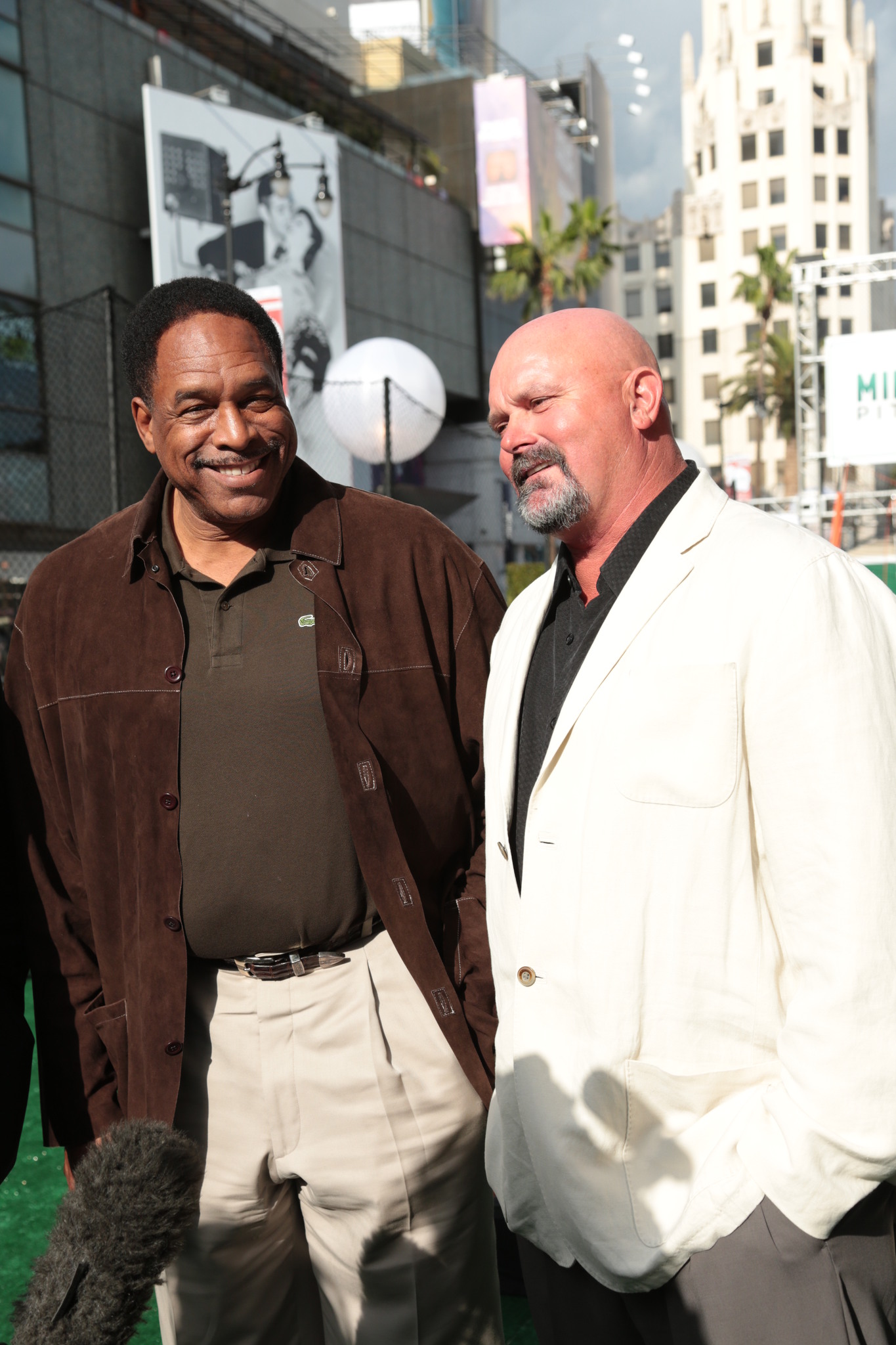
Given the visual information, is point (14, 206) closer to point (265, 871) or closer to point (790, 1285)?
point (265, 871)

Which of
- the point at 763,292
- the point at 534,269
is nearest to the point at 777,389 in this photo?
the point at 763,292

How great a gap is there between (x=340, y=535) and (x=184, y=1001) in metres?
1.02

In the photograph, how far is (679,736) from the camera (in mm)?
1798

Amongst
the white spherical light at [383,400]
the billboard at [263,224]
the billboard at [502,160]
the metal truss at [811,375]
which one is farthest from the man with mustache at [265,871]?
the billboard at [502,160]

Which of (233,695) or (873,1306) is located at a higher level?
(233,695)

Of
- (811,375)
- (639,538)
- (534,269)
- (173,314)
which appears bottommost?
(639,538)

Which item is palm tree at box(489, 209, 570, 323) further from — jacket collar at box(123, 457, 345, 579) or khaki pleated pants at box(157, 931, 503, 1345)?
khaki pleated pants at box(157, 931, 503, 1345)

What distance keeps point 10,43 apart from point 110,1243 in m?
27.6

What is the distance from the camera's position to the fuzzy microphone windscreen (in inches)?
48.2

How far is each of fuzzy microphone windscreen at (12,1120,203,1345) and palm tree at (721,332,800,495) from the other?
60312 millimetres

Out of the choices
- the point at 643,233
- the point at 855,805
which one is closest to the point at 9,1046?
the point at 855,805

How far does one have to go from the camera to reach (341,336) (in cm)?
3095

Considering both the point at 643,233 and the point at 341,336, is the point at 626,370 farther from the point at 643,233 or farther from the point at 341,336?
the point at 643,233

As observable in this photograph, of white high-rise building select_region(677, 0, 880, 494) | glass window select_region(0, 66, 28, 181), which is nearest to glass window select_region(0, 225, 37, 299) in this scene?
glass window select_region(0, 66, 28, 181)
